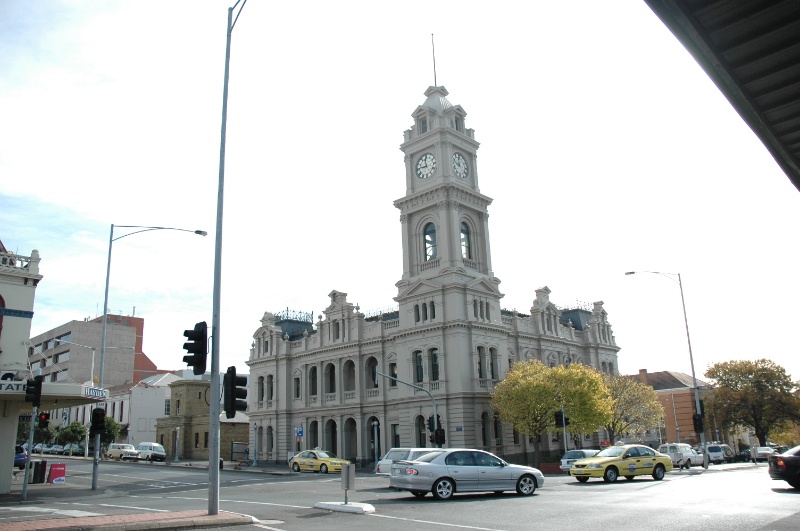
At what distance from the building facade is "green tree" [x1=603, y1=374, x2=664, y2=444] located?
5623 mm

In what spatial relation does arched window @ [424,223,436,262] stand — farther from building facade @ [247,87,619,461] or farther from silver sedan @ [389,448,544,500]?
silver sedan @ [389,448,544,500]

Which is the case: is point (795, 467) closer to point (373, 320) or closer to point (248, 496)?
point (248, 496)

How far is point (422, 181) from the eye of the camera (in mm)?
56625

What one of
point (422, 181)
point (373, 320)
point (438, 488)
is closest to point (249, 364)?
point (373, 320)

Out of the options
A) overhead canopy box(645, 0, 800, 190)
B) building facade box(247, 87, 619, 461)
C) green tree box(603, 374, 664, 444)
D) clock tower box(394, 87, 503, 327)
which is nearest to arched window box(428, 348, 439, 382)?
building facade box(247, 87, 619, 461)

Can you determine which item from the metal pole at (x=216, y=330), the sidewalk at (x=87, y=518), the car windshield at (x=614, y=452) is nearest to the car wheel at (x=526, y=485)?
the car windshield at (x=614, y=452)

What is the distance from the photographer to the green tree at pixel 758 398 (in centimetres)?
6250

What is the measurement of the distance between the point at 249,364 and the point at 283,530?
55863 mm

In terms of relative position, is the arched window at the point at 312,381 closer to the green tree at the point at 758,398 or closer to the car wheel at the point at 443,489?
the green tree at the point at 758,398

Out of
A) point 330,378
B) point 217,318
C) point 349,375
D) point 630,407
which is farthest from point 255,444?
point 217,318

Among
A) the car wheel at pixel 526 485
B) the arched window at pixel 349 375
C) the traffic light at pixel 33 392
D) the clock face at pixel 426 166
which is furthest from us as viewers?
the arched window at pixel 349 375

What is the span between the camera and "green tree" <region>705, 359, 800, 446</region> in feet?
205

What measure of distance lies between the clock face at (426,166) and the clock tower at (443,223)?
0.26ft

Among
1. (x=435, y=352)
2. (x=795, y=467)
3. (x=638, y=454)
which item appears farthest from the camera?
(x=435, y=352)
